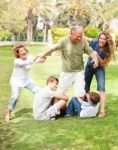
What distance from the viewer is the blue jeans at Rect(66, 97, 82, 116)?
10695mm

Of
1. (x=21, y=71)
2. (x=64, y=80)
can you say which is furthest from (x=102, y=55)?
(x=21, y=71)

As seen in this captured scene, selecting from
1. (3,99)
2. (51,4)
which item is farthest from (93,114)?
(51,4)

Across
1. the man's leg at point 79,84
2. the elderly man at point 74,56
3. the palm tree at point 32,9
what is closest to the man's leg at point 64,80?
the elderly man at point 74,56

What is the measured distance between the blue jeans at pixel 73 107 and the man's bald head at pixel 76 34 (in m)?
1.26

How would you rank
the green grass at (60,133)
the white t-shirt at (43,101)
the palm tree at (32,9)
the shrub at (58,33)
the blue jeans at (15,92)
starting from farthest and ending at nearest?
the palm tree at (32,9), the shrub at (58,33), the blue jeans at (15,92), the white t-shirt at (43,101), the green grass at (60,133)

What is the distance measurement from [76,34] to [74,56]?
1.87 ft

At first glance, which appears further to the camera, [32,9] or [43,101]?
[32,9]

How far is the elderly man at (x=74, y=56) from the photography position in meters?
10.5

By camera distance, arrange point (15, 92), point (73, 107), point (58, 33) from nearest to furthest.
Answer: point (73, 107) → point (15, 92) → point (58, 33)

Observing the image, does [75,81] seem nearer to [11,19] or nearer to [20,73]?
[20,73]

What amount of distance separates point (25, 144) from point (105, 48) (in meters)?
3.15

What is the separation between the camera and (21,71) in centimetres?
1134

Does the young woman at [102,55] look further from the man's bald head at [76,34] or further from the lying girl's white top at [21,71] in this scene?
the lying girl's white top at [21,71]

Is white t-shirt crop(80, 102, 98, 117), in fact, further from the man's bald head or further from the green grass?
the man's bald head
